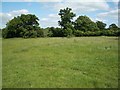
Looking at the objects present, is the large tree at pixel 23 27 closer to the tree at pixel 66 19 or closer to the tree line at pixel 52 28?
the tree line at pixel 52 28

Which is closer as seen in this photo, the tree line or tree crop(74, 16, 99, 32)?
the tree line

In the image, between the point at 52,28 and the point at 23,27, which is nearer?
the point at 23,27

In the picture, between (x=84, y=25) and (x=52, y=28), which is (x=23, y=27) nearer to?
(x=52, y=28)

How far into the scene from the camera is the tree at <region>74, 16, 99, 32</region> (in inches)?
4094

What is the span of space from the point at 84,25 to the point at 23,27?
27392 millimetres

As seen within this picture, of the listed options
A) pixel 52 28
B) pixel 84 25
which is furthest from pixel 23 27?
pixel 84 25

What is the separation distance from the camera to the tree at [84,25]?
103988mm

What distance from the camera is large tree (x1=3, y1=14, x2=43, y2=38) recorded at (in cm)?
9000

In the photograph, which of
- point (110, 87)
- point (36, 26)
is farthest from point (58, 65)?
point (36, 26)

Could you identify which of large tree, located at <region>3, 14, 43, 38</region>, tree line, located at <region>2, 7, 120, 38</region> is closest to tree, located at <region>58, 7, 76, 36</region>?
tree line, located at <region>2, 7, 120, 38</region>

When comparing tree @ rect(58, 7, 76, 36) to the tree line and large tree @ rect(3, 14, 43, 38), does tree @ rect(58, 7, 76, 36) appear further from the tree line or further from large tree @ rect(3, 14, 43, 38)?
large tree @ rect(3, 14, 43, 38)

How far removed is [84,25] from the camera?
10450 centimetres

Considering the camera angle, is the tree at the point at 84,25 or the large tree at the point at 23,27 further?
the tree at the point at 84,25

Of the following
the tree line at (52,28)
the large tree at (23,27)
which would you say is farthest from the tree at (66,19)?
the large tree at (23,27)
